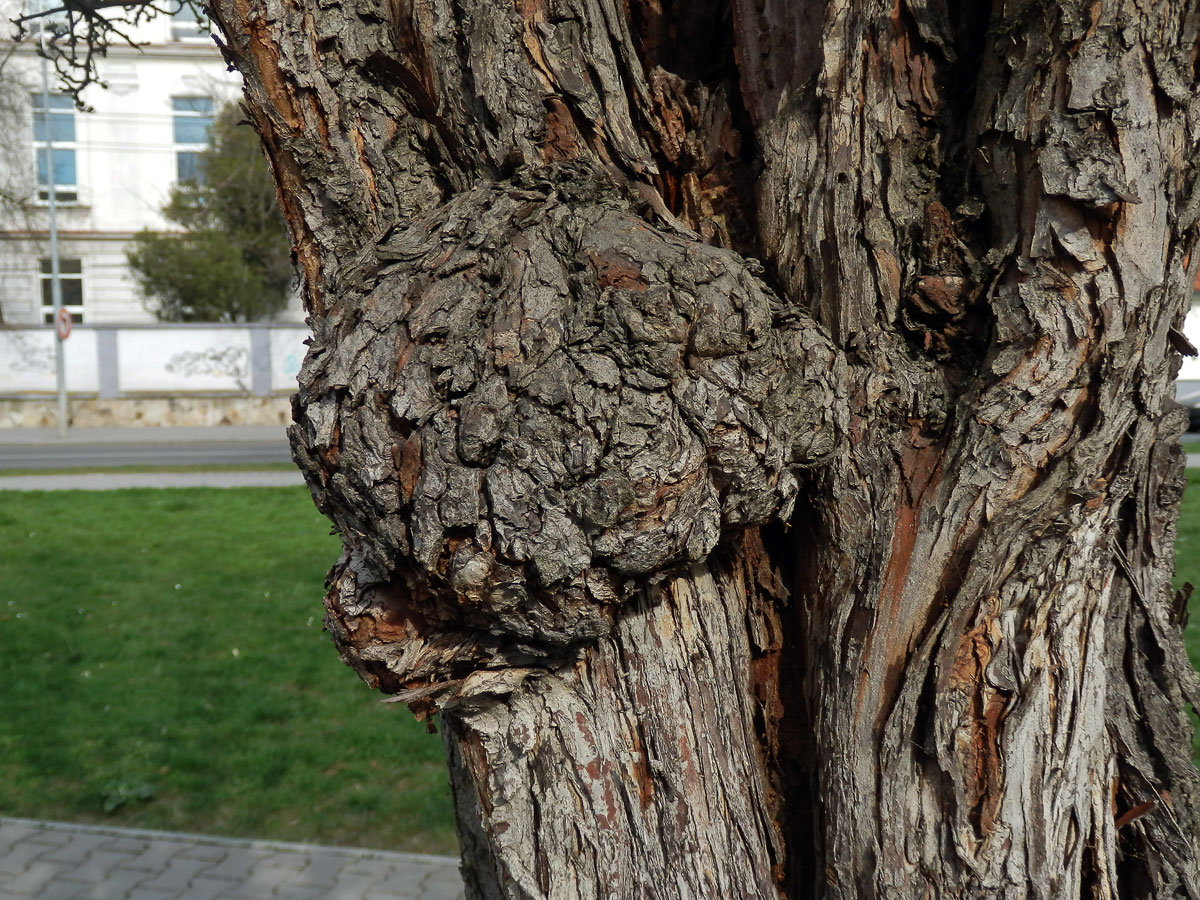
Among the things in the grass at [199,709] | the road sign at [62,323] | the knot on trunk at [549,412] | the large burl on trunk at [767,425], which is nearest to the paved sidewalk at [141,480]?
the grass at [199,709]

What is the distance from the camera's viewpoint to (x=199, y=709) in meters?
5.75

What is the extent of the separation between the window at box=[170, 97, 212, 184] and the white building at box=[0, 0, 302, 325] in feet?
0.10

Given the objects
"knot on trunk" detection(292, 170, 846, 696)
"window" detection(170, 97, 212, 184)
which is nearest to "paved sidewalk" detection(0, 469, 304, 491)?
"knot on trunk" detection(292, 170, 846, 696)

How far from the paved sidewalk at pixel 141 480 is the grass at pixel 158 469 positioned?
0.27m

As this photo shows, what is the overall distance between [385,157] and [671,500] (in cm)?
80

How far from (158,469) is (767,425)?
16025mm

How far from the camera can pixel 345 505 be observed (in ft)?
4.77

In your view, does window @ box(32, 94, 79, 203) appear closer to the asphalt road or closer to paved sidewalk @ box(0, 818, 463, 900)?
the asphalt road

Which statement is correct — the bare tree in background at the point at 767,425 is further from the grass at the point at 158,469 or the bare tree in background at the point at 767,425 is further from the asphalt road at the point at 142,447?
the asphalt road at the point at 142,447

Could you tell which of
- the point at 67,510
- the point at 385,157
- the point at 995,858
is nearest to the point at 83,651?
the point at 67,510

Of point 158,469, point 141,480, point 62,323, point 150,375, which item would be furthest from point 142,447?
point 141,480

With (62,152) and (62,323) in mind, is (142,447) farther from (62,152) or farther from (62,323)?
(62,152)

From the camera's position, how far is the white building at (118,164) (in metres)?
29.5

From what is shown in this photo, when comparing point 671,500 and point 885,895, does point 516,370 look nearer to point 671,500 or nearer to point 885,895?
point 671,500
